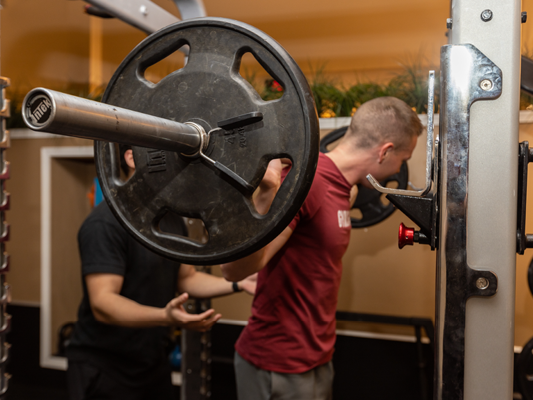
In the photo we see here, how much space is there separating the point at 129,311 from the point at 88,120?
87 centimetres

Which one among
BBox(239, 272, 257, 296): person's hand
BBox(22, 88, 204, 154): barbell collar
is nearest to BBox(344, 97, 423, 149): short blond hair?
BBox(239, 272, 257, 296): person's hand

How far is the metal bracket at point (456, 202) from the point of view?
0.64 m

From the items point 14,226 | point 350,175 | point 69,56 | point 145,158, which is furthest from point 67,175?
point 145,158

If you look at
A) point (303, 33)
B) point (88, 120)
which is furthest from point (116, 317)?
point (303, 33)

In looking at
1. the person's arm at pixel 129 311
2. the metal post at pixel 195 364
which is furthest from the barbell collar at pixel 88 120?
the metal post at pixel 195 364

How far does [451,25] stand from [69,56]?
11.3 feet

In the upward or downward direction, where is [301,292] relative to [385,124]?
downward

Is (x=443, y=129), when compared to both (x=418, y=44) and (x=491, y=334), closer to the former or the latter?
(x=491, y=334)

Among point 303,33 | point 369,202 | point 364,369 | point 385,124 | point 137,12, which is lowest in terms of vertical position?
point 364,369

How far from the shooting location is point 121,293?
4.65 feet

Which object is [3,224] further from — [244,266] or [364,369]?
[364,369]

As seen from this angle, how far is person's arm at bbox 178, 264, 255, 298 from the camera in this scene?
1.58 m

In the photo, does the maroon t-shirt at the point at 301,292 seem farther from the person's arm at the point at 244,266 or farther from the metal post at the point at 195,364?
the metal post at the point at 195,364

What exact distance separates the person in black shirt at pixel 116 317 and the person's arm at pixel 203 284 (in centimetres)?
11
